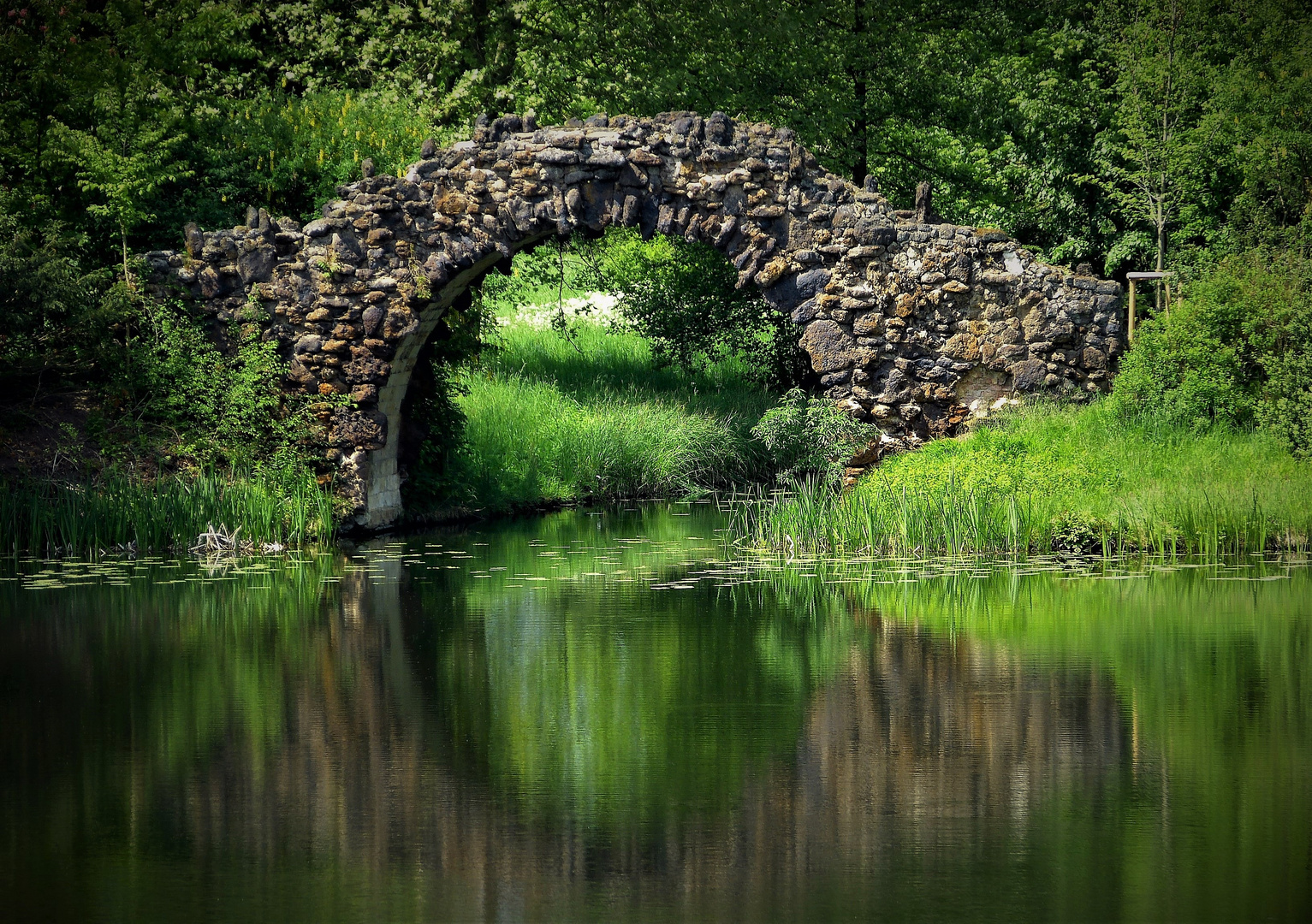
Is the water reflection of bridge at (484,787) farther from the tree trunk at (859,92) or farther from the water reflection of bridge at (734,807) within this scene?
the tree trunk at (859,92)

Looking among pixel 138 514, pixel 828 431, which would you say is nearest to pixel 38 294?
pixel 138 514

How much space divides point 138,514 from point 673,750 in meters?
9.33

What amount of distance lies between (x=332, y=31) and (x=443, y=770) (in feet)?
82.2

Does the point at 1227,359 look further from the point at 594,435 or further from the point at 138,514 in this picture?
the point at 138,514

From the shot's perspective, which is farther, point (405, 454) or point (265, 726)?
point (405, 454)

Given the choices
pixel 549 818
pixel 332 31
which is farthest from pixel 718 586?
pixel 332 31

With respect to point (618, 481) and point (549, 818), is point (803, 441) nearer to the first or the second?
point (618, 481)

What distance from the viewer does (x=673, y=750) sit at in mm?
7438

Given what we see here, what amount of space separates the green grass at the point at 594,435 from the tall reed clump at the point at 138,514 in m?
3.73

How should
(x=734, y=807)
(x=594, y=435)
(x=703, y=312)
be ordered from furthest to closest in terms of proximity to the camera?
1. (x=703, y=312)
2. (x=594, y=435)
3. (x=734, y=807)

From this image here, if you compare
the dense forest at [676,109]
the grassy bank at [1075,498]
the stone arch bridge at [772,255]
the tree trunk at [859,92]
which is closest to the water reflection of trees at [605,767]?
the grassy bank at [1075,498]

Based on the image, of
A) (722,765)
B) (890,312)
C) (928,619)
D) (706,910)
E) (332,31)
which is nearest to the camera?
(706,910)

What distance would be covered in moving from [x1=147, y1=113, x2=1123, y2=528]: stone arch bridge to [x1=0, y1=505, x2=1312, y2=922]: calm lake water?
4264 millimetres

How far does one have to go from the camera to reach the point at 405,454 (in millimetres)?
18500
